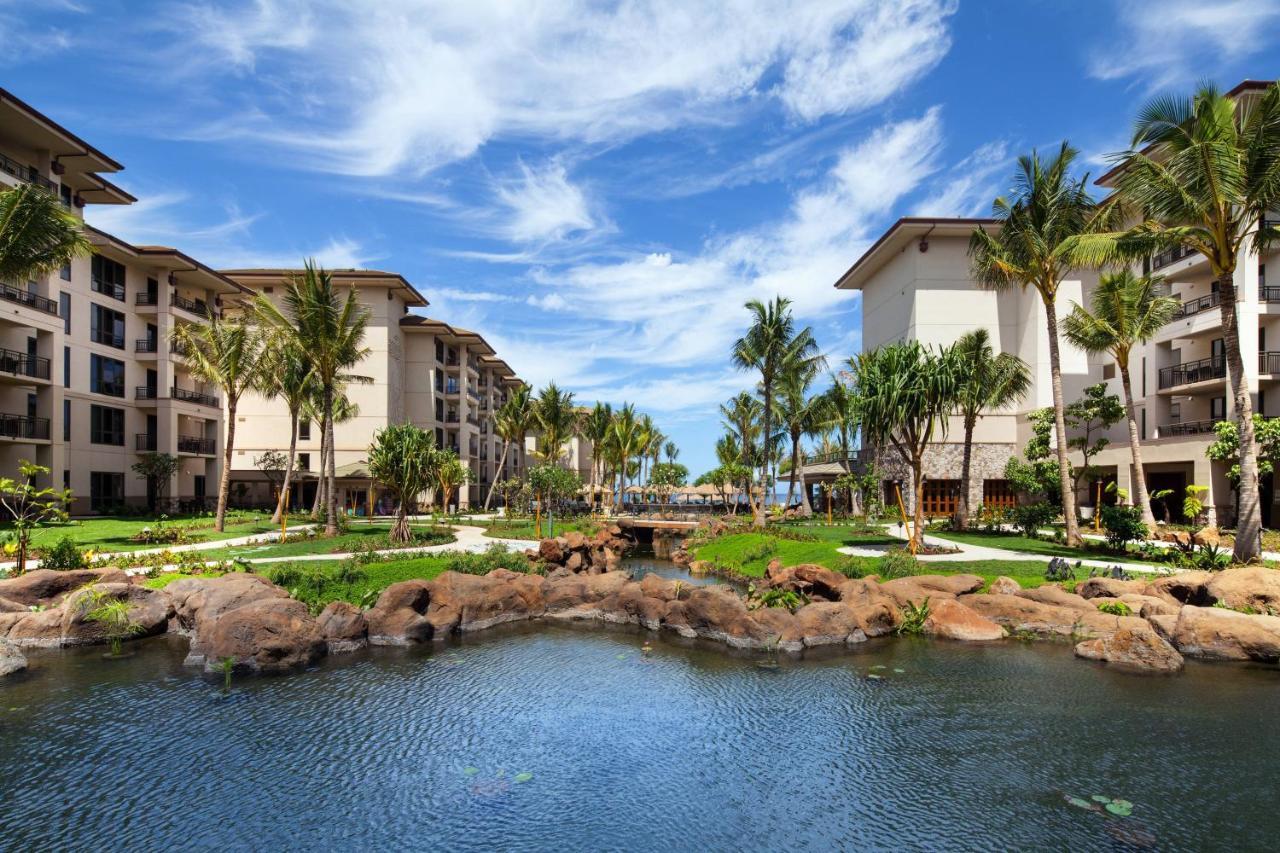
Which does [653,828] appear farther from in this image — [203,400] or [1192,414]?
[203,400]

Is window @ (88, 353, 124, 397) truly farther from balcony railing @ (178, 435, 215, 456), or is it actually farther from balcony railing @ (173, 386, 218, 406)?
balcony railing @ (178, 435, 215, 456)

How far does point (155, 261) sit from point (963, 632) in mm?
49506

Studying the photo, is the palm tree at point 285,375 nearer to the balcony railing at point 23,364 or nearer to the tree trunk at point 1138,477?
the balcony railing at point 23,364

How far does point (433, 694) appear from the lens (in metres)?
14.2

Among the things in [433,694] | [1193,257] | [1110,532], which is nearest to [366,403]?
[433,694]

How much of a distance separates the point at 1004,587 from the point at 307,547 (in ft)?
80.3

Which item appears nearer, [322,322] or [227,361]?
[322,322]

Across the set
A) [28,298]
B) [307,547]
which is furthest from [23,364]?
[307,547]

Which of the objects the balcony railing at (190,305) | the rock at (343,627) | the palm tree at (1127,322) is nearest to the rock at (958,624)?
the rock at (343,627)

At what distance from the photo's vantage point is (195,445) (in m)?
47.4

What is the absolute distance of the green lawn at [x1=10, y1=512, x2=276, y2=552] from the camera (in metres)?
26.6

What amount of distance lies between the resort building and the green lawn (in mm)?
11807

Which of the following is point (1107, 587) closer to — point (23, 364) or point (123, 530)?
point (123, 530)

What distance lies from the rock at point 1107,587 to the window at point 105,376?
4929 centimetres
